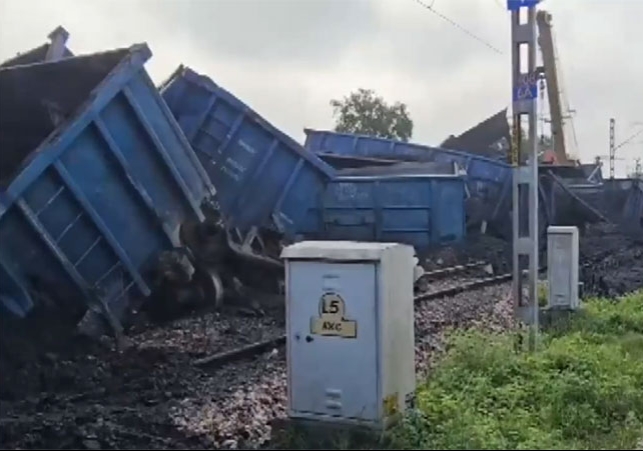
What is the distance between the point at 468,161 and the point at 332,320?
1428 centimetres

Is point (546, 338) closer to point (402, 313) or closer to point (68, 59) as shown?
point (402, 313)

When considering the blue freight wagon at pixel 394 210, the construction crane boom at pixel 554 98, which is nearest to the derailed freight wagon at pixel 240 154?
the blue freight wagon at pixel 394 210

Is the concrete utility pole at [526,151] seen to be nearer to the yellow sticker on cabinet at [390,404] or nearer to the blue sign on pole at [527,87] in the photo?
the blue sign on pole at [527,87]

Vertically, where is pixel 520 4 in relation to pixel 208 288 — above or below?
above

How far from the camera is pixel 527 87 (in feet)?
26.5

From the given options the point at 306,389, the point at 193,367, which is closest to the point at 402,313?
the point at 306,389

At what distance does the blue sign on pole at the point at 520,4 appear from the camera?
775 centimetres

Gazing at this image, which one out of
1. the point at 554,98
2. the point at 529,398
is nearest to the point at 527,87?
the point at 529,398

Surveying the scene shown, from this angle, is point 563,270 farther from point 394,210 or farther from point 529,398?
point 394,210

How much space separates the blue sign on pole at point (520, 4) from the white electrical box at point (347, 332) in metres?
3.52

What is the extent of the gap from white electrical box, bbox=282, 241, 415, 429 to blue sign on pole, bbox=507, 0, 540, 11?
3.52m

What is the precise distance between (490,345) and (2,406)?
3638 mm

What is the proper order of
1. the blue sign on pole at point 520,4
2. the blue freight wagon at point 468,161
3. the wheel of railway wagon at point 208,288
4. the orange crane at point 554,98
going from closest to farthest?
the blue sign on pole at point 520,4 < the wheel of railway wagon at point 208,288 < the blue freight wagon at point 468,161 < the orange crane at point 554,98

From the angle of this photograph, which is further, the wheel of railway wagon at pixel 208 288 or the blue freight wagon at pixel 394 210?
the blue freight wagon at pixel 394 210
